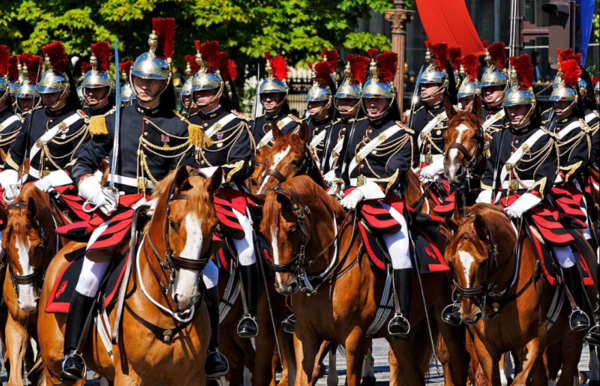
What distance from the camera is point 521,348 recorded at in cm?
998

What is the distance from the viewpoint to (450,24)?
17.1 meters

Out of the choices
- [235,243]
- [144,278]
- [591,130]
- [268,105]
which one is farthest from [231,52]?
[144,278]

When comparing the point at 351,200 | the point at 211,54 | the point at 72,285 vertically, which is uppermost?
the point at 211,54

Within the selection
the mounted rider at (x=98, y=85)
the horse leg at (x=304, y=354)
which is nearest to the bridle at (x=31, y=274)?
the mounted rider at (x=98, y=85)

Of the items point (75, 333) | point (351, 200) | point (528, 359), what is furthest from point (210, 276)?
point (528, 359)

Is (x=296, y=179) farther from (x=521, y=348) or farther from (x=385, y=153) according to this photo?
(x=521, y=348)

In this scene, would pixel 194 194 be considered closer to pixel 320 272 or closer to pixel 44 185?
pixel 320 272

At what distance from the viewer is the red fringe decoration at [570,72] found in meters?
12.5

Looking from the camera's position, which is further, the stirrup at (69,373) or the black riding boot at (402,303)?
the black riding boot at (402,303)

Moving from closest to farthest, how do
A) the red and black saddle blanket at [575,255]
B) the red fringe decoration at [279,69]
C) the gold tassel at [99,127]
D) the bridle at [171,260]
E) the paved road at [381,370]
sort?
the bridle at [171,260], the gold tassel at [99,127], the red and black saddle blanket at [575,255], the paved road at [381,370], the red fringe decoration at [279,69]

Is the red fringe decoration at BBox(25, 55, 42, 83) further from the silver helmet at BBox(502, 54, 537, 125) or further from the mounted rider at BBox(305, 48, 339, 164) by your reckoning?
the silver helmet at BBox(502, 54, 537, 125)

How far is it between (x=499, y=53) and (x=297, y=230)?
16.4 feet

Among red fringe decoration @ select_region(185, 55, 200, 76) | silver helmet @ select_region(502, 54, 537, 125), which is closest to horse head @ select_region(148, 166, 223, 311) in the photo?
silver helmet @ select_region(502, 54, 537, 125)

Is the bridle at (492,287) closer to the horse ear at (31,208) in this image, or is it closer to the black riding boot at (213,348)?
the black riding boot at (213,348)
